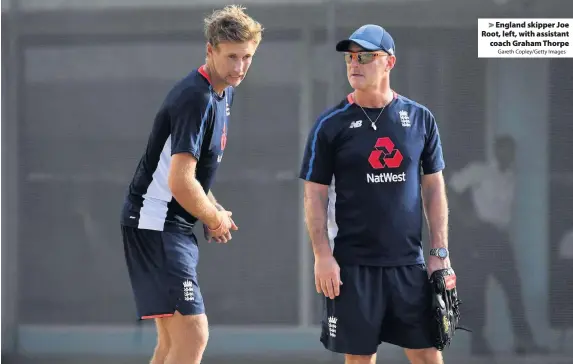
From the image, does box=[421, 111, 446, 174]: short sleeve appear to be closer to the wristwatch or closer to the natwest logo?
the natwest logo

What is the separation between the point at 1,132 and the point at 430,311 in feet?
12.3

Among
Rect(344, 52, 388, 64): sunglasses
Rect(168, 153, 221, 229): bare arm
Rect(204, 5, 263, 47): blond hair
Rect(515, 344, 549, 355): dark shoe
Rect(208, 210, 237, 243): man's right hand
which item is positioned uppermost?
Rect(204, 5, 263, 47): blond hair

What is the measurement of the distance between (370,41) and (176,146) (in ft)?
3.08

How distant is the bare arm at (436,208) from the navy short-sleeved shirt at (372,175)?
0.09m

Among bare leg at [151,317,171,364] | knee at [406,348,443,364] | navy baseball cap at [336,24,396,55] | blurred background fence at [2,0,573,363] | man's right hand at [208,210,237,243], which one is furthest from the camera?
blurred background fence at [2,0,573,363]

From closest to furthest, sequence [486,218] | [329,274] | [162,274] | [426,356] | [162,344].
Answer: [329,274] < [426,356] < [162,274] < [162,344] < [486,218]

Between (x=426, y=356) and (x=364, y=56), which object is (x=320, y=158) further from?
(x=426, y=356)

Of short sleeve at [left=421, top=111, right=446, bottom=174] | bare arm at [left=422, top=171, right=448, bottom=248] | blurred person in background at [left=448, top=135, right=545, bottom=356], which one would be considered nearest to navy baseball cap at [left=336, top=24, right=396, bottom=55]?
short sleeve at [left=421, top=111, right=446, bottom=174]

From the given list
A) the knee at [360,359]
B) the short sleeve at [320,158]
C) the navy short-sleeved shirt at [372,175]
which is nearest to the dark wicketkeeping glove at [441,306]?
the navy short-sleeved shirt at [372,175]

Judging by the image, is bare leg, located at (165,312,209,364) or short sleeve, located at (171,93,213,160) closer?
short sleeve, located at (171,93,213,160)

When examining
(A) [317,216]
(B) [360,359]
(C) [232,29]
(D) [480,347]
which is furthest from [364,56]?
(D) [480,347]

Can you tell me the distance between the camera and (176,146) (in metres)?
4.55

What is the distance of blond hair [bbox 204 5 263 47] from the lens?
4648 millimetres

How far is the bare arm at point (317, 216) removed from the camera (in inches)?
178
